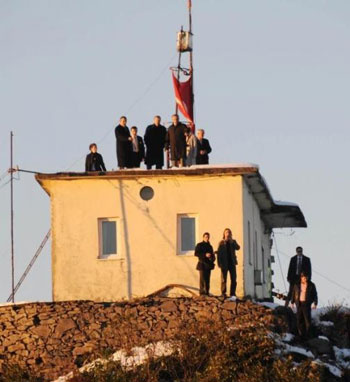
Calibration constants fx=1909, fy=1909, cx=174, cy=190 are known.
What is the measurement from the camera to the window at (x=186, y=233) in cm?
5047

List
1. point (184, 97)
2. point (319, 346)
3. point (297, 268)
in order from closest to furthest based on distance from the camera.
Answer: point (319, 346) → point (297, 268) → point (184, 97)

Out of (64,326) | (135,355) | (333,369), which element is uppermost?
(64,326)

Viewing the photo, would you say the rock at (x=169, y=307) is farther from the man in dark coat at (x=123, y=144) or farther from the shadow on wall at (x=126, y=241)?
the man in dark coat at (x=123, y=144)

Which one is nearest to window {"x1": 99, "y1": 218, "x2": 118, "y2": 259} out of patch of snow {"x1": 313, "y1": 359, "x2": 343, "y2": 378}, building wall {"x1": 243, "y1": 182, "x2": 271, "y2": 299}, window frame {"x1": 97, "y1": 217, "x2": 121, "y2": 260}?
window frame {"x1": 97, "y1": 217, "x2": 121, "y2": 260}

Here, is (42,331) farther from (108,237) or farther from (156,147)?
(156,147)

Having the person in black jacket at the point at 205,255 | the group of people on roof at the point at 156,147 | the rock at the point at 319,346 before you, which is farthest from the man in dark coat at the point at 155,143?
the rock at the point at 319,346

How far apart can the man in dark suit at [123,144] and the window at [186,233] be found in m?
2.18

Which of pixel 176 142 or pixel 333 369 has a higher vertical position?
pixel 176 142

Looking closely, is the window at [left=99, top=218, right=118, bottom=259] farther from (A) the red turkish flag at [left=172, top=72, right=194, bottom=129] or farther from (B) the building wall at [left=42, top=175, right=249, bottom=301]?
(A) the red turkish flag at [left=172, top=72, right=194, bottom=129]

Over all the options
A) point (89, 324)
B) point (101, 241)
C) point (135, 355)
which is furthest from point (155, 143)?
point (135, 355)

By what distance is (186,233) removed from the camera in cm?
5062

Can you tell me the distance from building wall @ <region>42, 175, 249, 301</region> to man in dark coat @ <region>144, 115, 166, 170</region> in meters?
0.80

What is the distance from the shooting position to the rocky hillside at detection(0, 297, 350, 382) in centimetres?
4459

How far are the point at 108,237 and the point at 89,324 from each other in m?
4.11
